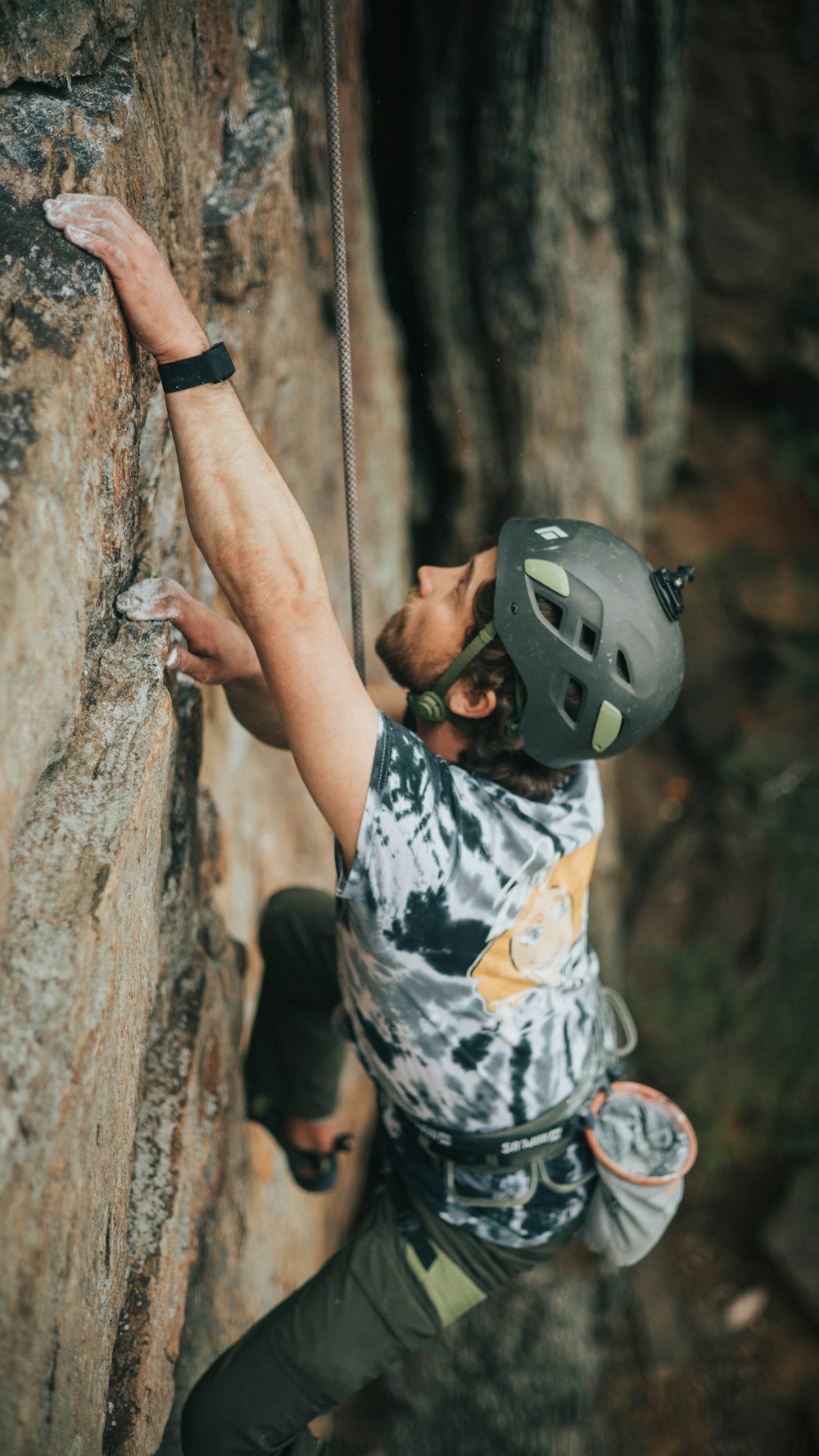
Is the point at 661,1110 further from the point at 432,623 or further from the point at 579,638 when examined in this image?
the point at 432,623

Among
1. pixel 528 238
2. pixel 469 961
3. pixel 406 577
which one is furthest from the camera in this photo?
pixel 406 577

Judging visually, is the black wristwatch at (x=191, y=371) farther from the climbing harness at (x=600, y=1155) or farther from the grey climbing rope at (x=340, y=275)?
the climbing harness at (x=600, y=1155)

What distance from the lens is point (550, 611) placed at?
235cm

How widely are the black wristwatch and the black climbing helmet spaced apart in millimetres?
825

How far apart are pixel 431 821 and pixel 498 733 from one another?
0.50 m

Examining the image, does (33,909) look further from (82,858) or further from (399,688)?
(399,688)

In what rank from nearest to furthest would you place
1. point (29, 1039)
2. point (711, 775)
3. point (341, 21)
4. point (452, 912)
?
1. point (29, 1039)
2. point (452, 912)
3. point (341, 21)
4. point (711, 775)

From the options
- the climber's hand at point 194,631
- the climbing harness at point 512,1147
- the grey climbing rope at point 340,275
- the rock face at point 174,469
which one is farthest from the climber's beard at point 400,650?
the climbing harness at point 512,1147

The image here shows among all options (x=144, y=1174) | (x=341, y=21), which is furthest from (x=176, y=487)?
(x=341, y=21)

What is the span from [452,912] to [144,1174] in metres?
1.08

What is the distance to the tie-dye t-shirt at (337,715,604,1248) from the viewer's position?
6.70 feet

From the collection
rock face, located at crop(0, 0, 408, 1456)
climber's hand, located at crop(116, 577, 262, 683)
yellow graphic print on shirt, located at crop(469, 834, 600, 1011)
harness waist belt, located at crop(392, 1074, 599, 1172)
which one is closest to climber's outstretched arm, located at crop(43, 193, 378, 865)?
rock face, located at crop(0, 0, 408, 1456)

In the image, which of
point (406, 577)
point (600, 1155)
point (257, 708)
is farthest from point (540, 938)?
point (406, 577)

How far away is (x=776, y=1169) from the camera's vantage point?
18.2ft
